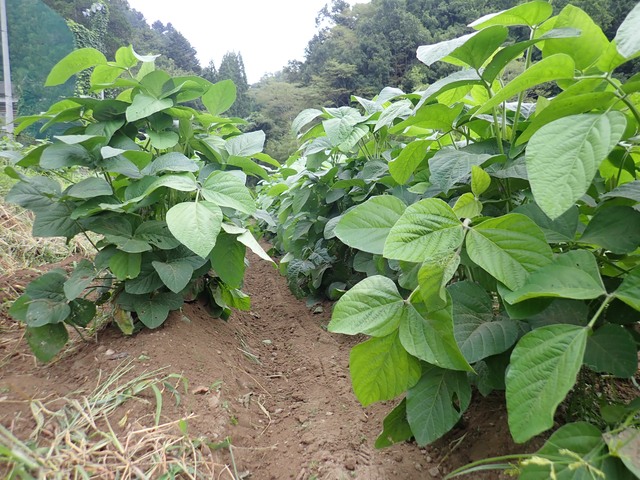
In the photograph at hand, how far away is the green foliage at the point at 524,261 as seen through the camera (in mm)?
473

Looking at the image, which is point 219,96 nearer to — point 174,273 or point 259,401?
point 174,273

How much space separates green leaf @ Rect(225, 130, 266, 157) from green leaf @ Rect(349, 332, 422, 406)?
3.30 feet

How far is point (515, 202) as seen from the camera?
0.85 meters

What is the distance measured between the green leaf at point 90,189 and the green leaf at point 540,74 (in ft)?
3.26

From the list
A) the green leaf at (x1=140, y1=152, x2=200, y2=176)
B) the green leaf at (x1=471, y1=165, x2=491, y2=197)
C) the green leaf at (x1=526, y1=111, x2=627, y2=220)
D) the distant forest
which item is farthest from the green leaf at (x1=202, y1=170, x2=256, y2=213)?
the distant forest

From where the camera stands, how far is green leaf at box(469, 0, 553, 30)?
0.68 m

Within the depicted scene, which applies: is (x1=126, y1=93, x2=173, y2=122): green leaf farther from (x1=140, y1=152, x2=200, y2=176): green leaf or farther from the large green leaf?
the large green leaf

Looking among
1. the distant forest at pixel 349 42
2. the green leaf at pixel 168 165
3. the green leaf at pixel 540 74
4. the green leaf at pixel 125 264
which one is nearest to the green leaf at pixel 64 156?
the green leaf at pixel 168 165

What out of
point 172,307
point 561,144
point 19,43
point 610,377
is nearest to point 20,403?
point 172,307

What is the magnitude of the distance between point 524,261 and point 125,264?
3.39 feet

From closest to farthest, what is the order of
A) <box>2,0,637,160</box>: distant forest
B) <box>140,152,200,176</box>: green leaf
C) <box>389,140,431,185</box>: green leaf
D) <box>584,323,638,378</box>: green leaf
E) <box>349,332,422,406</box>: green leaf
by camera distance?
1. <box>584,323,638,378</box>: green leaf
2. <box>349,332,422,406</box>: green leaf
3. <box>389,140,431,185</box>: green leaf
4. <box>140,152,200,176</box>: green leaf
5. <box>2,0,637,160</box>: distant forest

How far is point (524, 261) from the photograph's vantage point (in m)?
0.57

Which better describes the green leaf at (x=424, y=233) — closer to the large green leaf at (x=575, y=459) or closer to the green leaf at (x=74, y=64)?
the large green leaf at (x=575, y=459)

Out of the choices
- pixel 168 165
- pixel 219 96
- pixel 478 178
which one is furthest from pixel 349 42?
pixel 478 178
